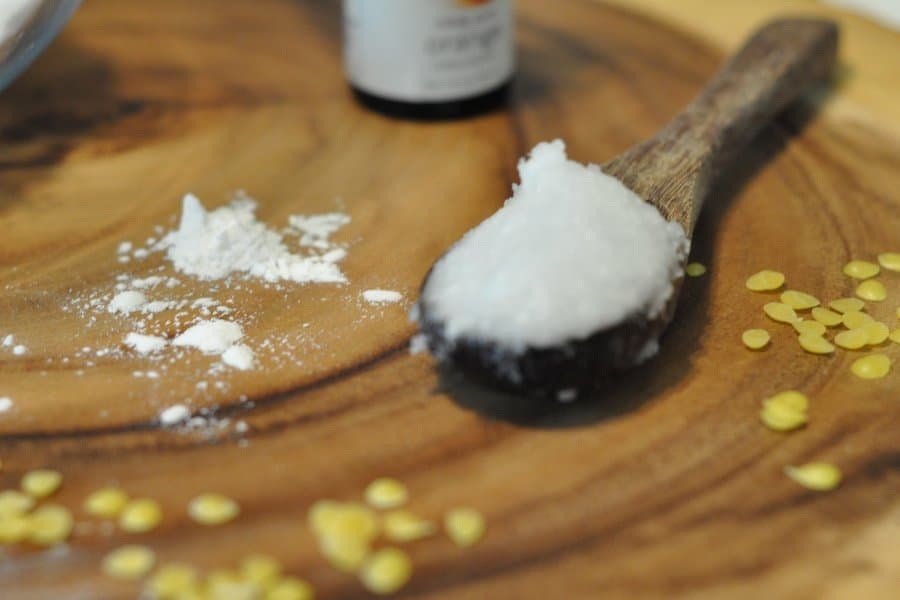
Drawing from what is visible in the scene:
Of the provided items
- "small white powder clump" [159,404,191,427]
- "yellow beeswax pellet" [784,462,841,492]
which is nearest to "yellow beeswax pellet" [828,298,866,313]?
"yellow beeswax pellet" [784,462,841,492]

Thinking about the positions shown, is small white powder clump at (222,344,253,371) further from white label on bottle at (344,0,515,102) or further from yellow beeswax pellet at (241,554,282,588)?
white label on bottle at (344,0,515,102)

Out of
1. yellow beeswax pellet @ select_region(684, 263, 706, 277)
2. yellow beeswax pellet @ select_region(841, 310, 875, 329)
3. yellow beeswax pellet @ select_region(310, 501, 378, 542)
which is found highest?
yellow beeswax pellet @ select_region(841, 310, 875, 329)

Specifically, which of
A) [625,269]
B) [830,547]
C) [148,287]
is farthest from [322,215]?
[830,547]

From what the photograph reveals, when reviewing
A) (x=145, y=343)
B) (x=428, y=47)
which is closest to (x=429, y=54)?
(x=428, y=47)

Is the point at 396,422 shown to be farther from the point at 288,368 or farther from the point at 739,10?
the point at 739,10

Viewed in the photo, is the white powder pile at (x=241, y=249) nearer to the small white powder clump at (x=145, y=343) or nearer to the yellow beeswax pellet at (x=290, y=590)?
the small white powder clump at (x=145, y=343)

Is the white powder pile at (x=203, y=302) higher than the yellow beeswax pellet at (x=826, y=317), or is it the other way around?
the yellow beeswax pellet at (x=826, y=317)

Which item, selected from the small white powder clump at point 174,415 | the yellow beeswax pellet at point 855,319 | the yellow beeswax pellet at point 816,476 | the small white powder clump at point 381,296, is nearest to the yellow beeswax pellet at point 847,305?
the yellow beeswax pellet at point 855,319
